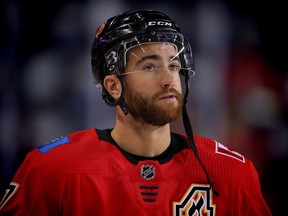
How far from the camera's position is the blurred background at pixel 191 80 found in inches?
110

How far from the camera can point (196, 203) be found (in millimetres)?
1871

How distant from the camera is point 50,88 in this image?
291 cm

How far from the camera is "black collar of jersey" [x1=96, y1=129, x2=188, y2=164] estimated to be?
1.93 meters

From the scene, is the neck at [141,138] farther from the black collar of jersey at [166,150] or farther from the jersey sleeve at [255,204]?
the jersey sleeve at [255,204]

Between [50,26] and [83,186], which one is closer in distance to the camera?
[83,186]

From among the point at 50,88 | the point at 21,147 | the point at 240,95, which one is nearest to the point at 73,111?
the point at 50,88

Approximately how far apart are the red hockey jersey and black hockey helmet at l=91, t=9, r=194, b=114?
0.23 meters

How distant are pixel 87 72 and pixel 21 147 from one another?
61 centimetres

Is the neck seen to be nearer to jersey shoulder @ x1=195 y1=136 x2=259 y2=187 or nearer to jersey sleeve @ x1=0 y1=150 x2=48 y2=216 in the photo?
jersey shoulder @ x1=195 y1=136 x2=259 y2=187

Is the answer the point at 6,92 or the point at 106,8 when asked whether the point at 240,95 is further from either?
the point at 6,92

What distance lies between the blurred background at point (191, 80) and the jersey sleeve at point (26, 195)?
2.93 ft

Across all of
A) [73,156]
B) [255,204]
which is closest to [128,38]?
[73,156]

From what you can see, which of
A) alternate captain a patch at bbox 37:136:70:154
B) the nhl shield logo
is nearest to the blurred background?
alternate captain a patch at bbox 37:136:70:154

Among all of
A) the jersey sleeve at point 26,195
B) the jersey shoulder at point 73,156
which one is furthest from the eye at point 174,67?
the jersey sleeve at point 26,195
